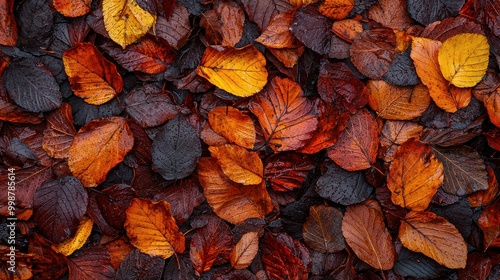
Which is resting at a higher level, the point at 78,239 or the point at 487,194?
the point at 487,194

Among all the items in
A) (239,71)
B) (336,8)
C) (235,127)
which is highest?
(336,8)

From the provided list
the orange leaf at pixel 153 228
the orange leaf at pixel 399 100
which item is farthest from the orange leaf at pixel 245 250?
the orange leaf at pixel 399 100

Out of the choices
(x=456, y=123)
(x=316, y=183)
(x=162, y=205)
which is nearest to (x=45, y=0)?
(x=162, y=205)

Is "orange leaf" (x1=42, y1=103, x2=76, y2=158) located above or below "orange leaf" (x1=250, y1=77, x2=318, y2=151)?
below

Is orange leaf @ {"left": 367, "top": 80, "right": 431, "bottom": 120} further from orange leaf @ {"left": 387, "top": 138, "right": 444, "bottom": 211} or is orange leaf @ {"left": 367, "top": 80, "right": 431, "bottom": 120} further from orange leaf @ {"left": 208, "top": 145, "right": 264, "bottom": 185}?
orange leaf @ {"left": 208, "top": 145, "right": 264, "bottom": 185}

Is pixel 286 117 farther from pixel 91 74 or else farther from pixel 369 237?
pixel 91 74

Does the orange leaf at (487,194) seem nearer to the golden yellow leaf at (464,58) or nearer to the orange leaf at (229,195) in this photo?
the golden yellow leaf at (464,58)

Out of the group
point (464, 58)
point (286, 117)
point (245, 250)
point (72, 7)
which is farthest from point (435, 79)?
point (72, 7)

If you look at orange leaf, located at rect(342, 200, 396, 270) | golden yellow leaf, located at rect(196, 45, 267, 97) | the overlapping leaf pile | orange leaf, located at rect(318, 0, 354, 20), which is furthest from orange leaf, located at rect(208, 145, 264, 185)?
orange leaf, located at rect(318, 0, 354, 20)
